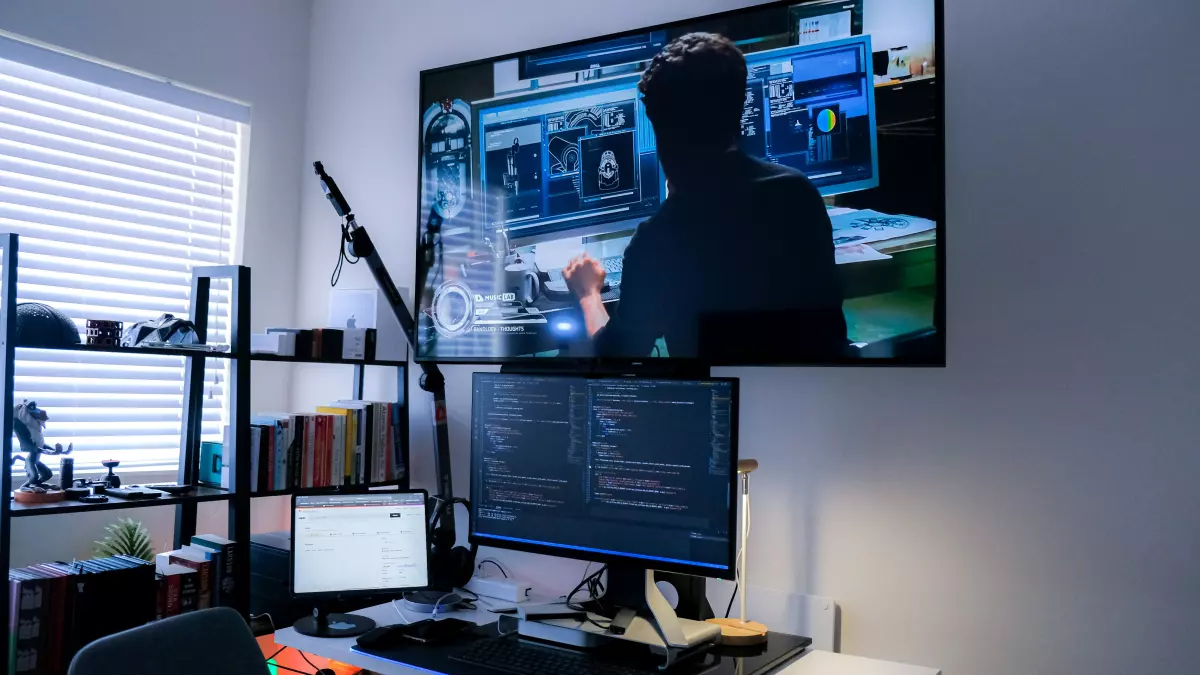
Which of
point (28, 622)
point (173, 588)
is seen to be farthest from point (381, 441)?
point (28, 622)

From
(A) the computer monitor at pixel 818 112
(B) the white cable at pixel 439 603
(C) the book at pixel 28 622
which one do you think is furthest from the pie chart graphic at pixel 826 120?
(C) the book at pixel 28 622

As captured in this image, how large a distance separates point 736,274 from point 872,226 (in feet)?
1.13

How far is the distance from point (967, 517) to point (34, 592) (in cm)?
217

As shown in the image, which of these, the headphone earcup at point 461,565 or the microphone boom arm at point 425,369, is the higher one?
the microphone boom arm at point 425,369

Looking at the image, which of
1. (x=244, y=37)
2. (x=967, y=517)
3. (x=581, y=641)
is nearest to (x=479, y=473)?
(x=581, y=641)

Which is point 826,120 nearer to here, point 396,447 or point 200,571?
point 396,447

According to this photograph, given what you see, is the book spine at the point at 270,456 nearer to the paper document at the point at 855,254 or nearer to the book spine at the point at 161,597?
the book spine at the point at 161,597

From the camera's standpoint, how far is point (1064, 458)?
186 cm

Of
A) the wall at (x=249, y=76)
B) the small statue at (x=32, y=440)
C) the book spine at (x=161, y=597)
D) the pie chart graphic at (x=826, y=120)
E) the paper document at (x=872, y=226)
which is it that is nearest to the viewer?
the paper document at (x=872, y=226)

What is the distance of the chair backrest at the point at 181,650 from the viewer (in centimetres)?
134

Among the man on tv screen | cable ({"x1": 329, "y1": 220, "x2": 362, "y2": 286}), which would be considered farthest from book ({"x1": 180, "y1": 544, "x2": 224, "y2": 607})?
the man on tv screen

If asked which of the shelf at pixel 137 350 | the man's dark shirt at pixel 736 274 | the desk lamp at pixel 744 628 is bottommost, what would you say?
the desk lamp at pixel 744 628

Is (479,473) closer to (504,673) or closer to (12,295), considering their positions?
(504,673)

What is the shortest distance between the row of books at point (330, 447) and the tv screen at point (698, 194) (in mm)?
338
